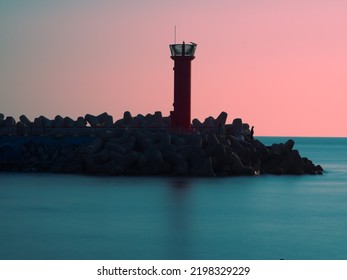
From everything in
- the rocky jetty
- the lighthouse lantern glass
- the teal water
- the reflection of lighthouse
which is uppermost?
the lighthouse lantern glass

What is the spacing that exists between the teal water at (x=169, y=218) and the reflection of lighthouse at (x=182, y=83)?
5342 mm

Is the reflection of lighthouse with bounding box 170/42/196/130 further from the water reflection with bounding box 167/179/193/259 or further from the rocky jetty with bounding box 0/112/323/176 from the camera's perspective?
the water reflection with bounding box 167/179/193/259

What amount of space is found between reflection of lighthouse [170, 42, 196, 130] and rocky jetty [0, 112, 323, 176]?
77cm

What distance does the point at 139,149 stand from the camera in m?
36.7

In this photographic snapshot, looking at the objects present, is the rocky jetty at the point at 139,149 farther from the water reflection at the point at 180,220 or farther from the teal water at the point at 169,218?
the water reflection at the point at 180,220

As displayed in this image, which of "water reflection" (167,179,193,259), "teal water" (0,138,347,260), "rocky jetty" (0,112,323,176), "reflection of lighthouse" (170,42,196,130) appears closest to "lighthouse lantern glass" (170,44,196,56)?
"reflection of lighthouse" (170,42,196,130)

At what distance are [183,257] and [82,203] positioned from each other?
10.4 meters

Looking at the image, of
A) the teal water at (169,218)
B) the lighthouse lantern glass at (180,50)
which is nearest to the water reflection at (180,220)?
the teal water at (169,218)

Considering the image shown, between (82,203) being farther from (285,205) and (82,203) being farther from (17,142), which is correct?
(17,142)

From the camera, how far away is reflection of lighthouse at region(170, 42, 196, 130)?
38969mm

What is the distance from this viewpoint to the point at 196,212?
82.7 feet

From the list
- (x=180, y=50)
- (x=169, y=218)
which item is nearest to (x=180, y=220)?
(x=169, y=218)

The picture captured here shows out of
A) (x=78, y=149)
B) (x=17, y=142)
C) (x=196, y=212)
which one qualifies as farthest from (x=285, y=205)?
(x=17, y=142)

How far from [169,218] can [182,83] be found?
1618 cm
